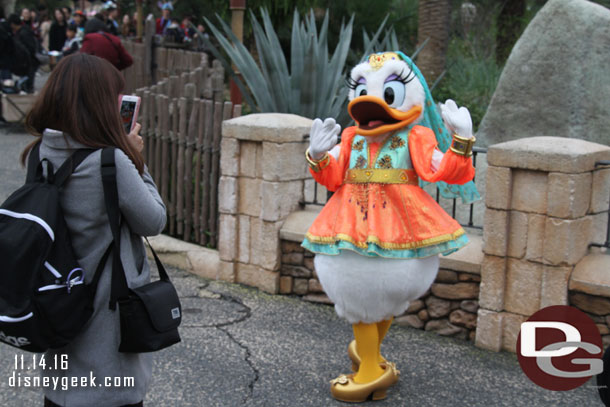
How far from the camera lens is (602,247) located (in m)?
4.74

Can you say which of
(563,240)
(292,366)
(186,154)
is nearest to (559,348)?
(563,240)

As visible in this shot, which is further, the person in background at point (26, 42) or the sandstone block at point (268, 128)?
the person in background at point (26, 42)

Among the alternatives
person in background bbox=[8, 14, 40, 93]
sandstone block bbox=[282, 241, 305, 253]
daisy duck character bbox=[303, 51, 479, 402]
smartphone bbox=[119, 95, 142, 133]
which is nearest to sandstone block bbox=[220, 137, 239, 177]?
sandstone block bbox=[282, 241, 305, 253]

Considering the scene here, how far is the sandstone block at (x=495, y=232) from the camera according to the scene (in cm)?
458

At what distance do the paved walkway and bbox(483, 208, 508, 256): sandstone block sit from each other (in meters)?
0.66

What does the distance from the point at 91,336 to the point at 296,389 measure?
1.88 metres

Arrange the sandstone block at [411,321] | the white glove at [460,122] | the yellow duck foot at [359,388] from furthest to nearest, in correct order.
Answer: the sandstone block at [411,321]
the yellow duck foot at [359,388]
the white glove at [460,122]

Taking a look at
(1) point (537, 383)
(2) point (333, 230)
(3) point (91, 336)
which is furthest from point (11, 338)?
(1) point (537, 383)

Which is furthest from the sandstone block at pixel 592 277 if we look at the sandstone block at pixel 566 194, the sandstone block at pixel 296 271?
the sandstone block at pixel 296 271

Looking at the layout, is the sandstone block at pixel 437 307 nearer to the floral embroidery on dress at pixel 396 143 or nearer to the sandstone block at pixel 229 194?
the floral embroidery on dress at pixel 396 143

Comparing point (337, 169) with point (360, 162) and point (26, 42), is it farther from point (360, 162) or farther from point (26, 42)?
point (26, 42)

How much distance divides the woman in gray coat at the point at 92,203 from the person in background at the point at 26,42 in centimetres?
1132

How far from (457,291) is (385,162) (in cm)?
143

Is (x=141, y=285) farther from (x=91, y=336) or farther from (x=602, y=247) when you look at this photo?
(x=602, y=247)
